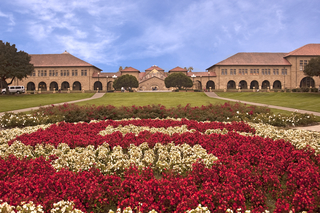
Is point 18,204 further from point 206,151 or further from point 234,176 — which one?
point 206,151

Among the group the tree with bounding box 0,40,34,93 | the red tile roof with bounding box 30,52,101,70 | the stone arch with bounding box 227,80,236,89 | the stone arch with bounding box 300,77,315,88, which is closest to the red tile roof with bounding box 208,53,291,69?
the stone arch with bounding box 227,80,236,89

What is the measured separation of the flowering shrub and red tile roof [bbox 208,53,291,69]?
181 ft

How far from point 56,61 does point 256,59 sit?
60029 mm

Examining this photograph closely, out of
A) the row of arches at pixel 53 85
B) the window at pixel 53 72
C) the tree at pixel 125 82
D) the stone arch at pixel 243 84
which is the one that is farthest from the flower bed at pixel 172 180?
the stone arch at pixel 243 84

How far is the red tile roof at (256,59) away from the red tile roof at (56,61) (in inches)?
1659

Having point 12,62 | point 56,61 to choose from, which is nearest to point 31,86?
point 56,61

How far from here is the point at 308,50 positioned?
63312 mm

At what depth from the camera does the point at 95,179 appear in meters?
3.88

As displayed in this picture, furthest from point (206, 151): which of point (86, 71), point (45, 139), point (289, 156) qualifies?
point (86, 71)

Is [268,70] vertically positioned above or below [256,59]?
below

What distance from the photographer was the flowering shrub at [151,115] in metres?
12.0

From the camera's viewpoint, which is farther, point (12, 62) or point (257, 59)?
point (257, 59)

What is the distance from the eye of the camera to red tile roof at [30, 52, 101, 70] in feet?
214

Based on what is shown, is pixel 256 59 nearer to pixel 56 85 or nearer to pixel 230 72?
pixel 230 72
